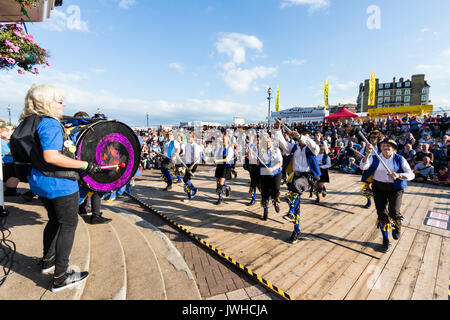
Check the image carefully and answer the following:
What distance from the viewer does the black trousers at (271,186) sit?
4.90m

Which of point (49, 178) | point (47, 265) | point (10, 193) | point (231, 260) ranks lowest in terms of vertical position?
point (231, 260)

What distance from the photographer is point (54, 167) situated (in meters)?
2.07

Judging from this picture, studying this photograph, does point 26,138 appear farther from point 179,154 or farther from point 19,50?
point 179,154

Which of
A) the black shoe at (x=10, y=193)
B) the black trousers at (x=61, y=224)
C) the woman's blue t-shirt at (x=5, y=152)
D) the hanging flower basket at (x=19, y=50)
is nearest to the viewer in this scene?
the black trousers at (x=61, y=224)

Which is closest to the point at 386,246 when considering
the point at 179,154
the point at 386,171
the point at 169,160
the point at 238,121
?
the point at 386,171

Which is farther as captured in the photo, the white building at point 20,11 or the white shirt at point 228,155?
the white shirt at point 228,155

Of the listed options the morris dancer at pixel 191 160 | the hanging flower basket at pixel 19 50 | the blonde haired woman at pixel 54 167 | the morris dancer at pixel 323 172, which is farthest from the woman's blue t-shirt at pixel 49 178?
the morris dancer at pixel 323 172

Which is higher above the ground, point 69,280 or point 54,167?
point 54,167

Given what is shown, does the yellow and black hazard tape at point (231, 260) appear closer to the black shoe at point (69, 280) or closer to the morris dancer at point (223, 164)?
the morris dancer at point (223, 164)

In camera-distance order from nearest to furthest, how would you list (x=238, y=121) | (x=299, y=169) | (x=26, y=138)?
1. (x=26, y=138)
2. (x=299, y=169)
3. (x=238, y=121)

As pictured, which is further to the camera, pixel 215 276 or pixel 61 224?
pixel 215 276

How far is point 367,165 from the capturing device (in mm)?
4238

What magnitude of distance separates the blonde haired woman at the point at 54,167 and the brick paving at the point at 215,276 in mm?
1642

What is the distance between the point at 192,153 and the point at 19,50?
4771 millimetres
